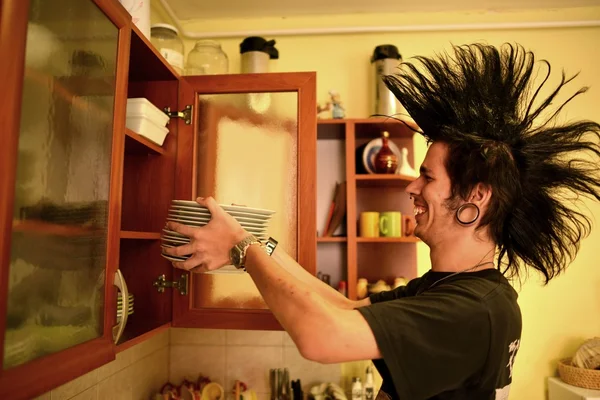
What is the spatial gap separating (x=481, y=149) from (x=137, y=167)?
1.09m

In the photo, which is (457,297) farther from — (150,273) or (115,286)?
(150,273)

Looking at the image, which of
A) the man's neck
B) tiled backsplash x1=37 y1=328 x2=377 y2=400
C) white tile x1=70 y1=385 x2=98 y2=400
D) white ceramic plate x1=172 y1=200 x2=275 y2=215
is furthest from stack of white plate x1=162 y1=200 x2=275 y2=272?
tiled backsplash x1=37 y1=328 x2=377 y2=400

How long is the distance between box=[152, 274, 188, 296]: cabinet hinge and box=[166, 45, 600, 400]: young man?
45cm

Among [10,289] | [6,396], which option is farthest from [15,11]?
[6,396]

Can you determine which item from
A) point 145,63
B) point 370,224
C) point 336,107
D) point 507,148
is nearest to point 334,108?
point 336,107

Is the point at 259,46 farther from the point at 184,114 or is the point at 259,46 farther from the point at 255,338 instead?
the point at 255,338

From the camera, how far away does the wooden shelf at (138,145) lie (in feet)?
3.81

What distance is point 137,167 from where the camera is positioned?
147 centimetres

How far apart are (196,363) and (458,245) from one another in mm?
1418

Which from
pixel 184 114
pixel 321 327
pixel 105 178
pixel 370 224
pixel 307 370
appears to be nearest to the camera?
pixel 321 327

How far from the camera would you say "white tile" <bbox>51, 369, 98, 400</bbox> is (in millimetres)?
1211

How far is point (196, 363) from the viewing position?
1960 mm

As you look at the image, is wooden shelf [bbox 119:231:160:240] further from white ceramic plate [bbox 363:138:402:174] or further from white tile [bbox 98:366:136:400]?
white ceramic plate [bbox 363:138:402:174]

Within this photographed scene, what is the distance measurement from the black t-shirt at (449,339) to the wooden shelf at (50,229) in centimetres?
59
